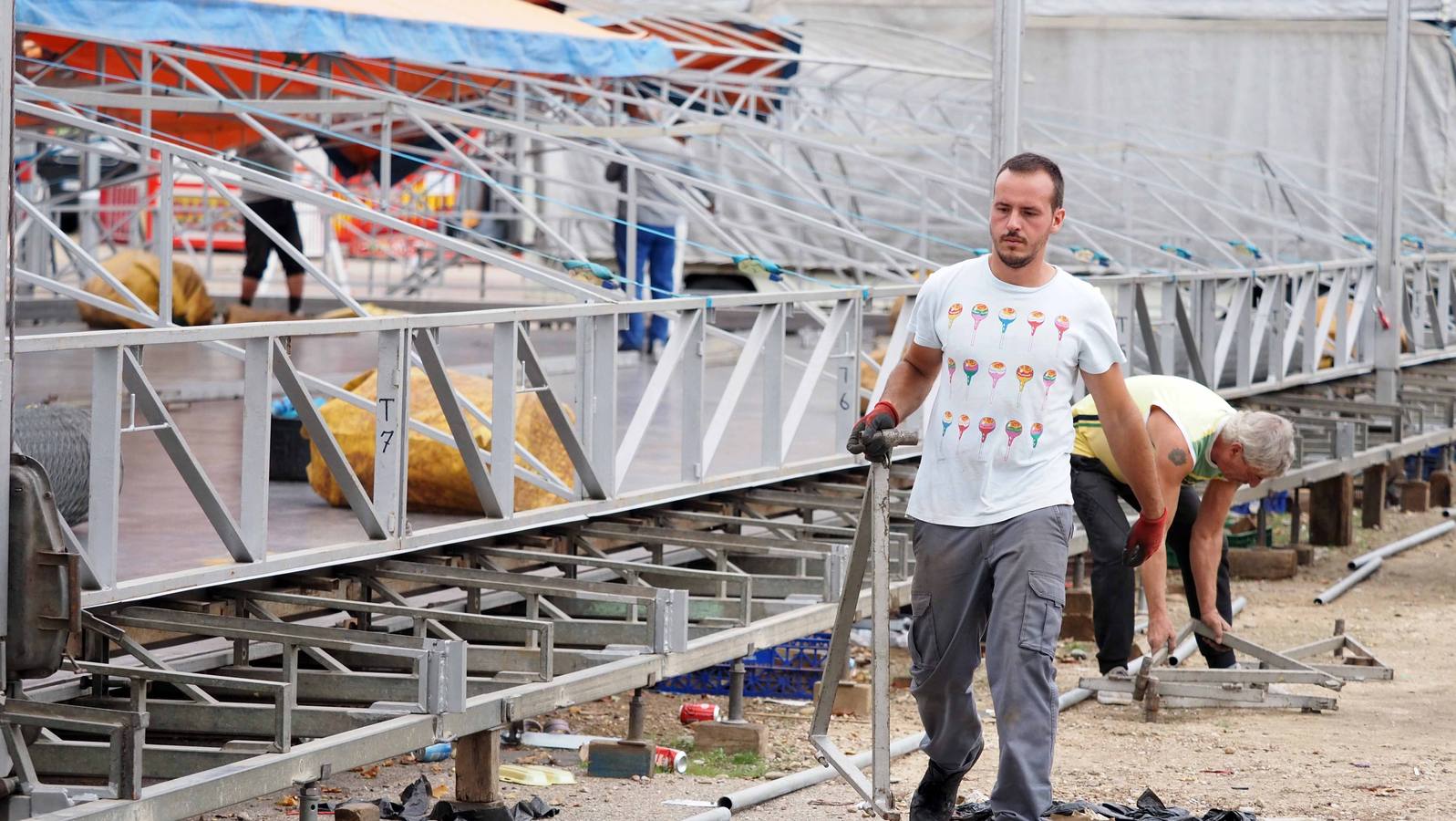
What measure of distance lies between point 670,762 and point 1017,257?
2.86 metres

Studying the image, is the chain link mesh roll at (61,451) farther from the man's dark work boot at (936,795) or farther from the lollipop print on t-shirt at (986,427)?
the lollipop print on t-shirt at (986,427)

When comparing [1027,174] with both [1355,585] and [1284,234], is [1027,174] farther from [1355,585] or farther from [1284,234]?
[1284,234]

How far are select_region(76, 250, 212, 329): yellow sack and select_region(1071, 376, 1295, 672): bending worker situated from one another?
9423mm

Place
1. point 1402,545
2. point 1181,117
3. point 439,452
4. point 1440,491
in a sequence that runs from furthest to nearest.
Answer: point 1181,117
point 1440,491
point 1402,545
point 439,452

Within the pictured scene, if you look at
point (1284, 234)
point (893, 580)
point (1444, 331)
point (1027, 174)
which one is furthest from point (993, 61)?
point (1284, 234)

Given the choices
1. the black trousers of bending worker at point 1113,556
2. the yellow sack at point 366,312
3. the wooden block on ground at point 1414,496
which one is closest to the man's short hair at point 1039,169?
the black trousers of bending worker at point 1113,556

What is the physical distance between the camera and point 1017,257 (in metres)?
4.94

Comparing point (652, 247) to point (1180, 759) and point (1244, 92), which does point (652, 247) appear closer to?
point (1244, 92)

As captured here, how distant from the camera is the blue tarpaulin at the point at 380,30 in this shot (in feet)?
33.9

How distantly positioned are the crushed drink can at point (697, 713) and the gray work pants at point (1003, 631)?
3.13 meters

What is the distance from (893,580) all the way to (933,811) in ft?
10.1

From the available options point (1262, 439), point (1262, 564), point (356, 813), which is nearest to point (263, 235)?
point (1262, 564)

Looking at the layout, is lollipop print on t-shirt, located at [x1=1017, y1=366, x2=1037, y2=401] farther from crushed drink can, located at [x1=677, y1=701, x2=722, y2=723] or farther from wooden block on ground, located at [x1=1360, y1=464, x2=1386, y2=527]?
wooden block on ground, located at [x1=1360, y1=464, x2=1386, y2=527]

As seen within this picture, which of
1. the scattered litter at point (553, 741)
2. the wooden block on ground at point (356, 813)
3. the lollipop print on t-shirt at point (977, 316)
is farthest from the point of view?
the scattered litter at point (553, 741)
